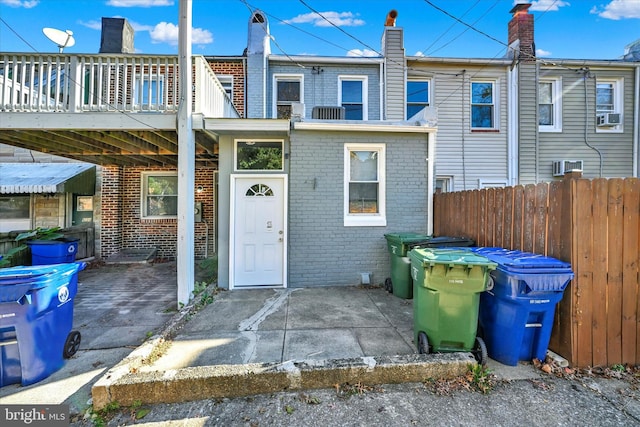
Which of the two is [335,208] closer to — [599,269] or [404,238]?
[404,238]

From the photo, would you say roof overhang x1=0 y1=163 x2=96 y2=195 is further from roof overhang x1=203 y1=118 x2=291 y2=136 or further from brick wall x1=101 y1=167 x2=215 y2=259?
roof overhang x1=203 y1=118 x2=291 y2=136

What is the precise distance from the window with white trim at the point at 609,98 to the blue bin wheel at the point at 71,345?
1360 centimetres

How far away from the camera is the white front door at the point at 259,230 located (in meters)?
5.58

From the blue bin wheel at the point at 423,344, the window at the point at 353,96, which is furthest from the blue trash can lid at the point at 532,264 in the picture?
the window at the point at 353,96

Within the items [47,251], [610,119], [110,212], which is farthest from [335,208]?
[610,119]

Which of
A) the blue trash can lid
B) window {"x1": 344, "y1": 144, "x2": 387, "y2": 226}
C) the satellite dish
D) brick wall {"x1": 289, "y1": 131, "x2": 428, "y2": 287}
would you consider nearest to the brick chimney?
brick wall {"x1": 289, "y1": 131, "x2": 428, "y2": 287}

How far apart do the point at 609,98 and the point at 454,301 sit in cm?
1115

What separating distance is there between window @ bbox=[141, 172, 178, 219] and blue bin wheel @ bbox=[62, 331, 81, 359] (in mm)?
6024

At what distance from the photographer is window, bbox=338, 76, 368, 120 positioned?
8.73 metres

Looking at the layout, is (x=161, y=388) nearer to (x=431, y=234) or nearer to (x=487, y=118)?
(x=431, y=234)

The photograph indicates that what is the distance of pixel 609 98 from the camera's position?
923 cm

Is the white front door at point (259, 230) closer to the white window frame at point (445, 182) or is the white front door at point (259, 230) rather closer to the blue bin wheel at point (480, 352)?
the blue bin wheel at point (480, 352)

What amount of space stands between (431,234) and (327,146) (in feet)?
9.12

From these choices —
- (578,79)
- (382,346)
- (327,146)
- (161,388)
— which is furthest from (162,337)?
(578,79)
